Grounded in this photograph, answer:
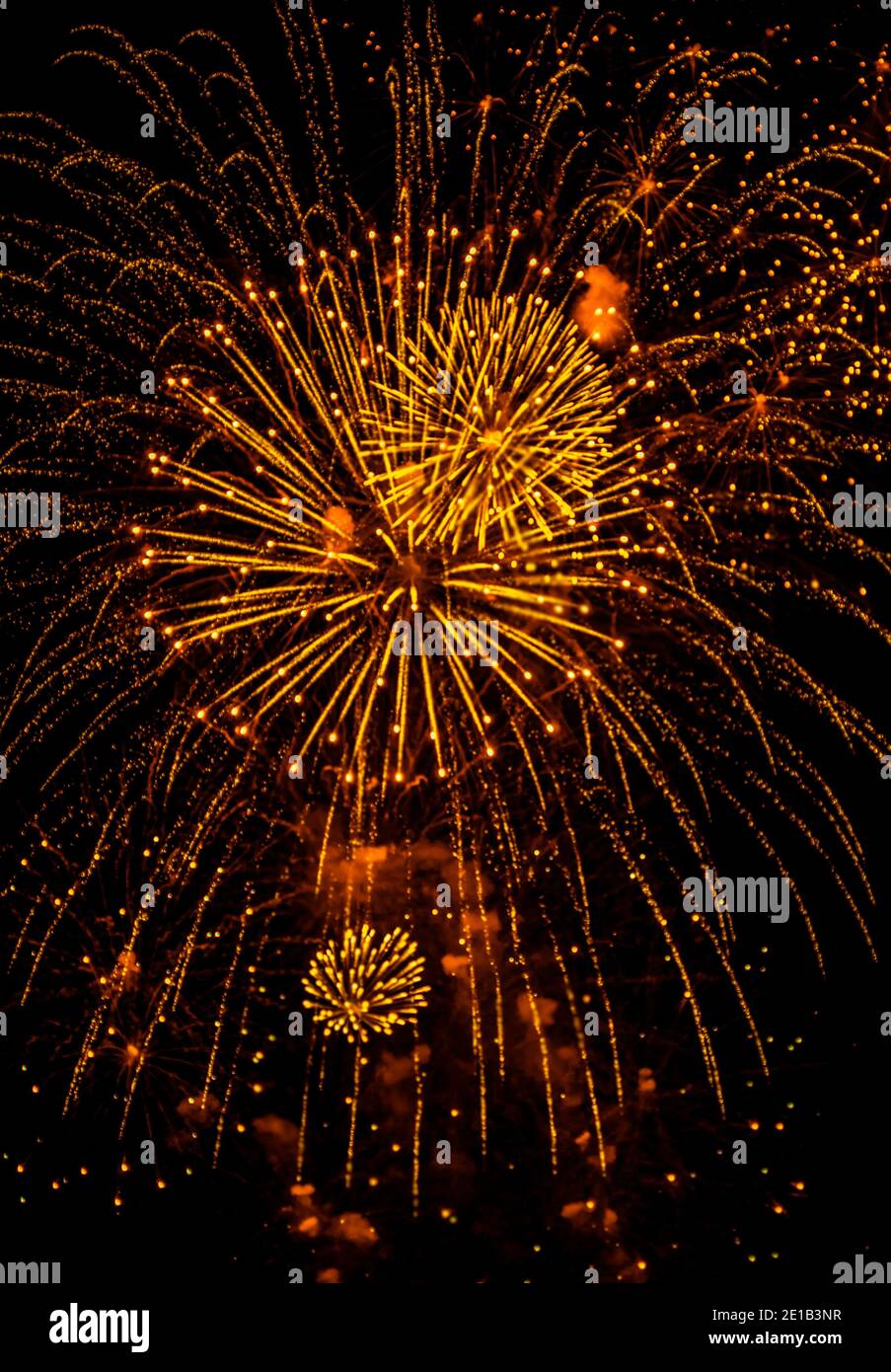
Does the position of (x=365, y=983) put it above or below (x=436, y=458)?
below

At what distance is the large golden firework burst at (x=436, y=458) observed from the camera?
701 cm

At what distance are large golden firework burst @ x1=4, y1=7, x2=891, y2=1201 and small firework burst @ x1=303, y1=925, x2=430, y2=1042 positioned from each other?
56mm

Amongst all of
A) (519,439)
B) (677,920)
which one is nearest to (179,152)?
(519,439)

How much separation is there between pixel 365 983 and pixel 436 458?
11.1ft

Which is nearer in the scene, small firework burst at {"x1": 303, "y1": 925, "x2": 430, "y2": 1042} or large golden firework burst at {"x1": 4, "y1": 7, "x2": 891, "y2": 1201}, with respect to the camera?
large golden firework burst at {"x1": 4, "y1": 7, "x2": 891, "y2": 1201}

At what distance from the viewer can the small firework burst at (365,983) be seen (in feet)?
24.7

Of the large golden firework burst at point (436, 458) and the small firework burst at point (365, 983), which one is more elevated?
the large golden firework burst at point (436, 458)

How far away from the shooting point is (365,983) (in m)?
7.63

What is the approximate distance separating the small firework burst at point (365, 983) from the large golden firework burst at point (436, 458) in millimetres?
56

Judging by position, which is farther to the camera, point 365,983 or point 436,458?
point 365,983

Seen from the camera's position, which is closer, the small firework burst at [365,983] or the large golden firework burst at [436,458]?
the large golden firework burst at [436,458]

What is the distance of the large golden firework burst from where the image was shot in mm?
7008
